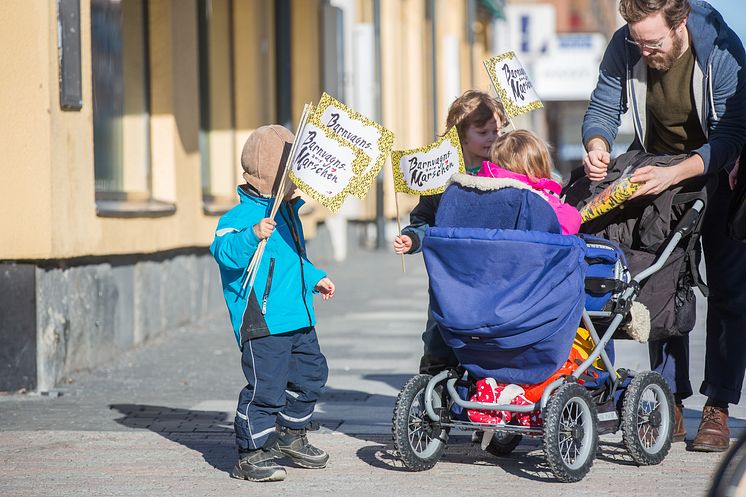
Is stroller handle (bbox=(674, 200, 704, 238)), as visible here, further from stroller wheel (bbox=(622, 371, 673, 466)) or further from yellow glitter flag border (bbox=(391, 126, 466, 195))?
yellow glitter flag border (bbox=(391, 126, 466, 195))

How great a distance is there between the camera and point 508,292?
5391 mm

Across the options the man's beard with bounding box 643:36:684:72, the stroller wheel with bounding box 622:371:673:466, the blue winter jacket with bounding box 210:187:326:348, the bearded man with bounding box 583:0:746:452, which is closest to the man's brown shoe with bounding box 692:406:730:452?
the bearded man with bounding box 583:0:746:452

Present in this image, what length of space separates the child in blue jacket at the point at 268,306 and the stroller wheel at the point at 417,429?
0.46m

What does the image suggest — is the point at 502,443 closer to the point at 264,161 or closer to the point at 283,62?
the point at 264,161

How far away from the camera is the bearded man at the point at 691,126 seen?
5918mm

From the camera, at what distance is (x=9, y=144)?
7949 mm

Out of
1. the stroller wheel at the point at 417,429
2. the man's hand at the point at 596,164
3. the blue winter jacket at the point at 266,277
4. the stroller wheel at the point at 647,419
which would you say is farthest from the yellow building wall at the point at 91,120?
the stroller wheel at the point at 647,419

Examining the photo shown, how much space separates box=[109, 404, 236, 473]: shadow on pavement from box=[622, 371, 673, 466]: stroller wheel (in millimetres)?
1679

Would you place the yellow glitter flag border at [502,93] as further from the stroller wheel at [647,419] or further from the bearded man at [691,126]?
the stroller wheel at [647,419]

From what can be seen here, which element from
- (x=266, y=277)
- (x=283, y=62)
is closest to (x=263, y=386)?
(x=266, y=277)

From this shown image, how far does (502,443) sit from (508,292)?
1.02 m

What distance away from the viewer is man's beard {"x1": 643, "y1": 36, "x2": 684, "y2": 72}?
19.6 ft

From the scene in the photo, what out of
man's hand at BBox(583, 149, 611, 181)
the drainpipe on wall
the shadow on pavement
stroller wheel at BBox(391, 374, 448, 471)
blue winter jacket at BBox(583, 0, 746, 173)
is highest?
the drainpipe on wall

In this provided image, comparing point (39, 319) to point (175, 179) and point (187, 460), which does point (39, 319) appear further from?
point (175, 179)
